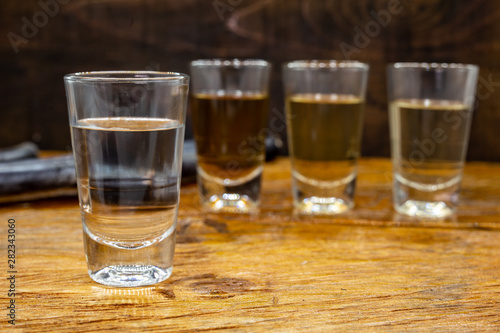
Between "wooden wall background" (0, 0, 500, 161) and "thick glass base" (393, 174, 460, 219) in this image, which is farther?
"wooden wall background" (0, 0, 500, 161)

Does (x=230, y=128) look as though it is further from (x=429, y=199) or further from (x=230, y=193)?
(x=429, y=199)

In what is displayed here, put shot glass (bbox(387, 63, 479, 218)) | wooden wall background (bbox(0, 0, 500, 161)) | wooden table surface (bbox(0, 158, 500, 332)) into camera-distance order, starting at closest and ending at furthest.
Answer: wooden table surface (bbox(0, 158, 500, 332))
shot glass (bbox(387, 63, 479, 218))
wooden wall background (bbox(0, 0, 500, 161))

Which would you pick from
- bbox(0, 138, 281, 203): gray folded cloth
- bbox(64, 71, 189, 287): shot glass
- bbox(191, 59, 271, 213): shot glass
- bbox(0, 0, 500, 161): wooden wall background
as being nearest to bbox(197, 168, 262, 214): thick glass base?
bbox(191, 59, 271, 213): shot glass

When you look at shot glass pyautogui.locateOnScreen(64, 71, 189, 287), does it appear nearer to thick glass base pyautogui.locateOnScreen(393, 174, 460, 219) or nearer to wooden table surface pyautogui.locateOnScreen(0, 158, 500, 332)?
wooden table surface pyautogui.locateOnScreen(0, 158, 500, 332)

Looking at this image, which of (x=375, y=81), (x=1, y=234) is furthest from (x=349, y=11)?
Answer: (x=1, y=234)

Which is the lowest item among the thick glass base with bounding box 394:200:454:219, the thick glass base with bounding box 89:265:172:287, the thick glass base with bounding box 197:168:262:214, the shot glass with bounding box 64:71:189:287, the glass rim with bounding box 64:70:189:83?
the thick glass base with bounding box 394:200:454:219

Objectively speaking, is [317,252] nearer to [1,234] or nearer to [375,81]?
[1,234]
